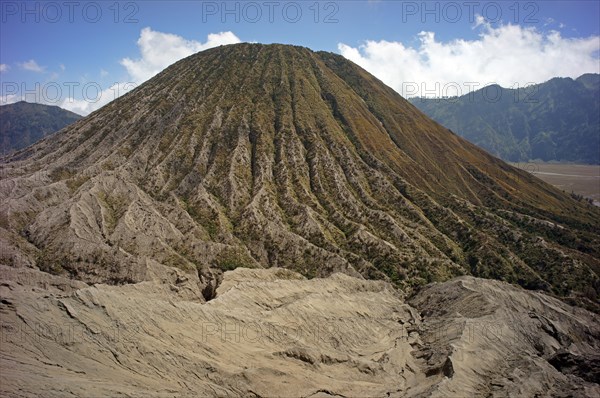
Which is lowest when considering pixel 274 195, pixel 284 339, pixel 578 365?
pixel 578 365

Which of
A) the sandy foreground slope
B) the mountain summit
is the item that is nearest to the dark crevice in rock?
the sandy foreground slope

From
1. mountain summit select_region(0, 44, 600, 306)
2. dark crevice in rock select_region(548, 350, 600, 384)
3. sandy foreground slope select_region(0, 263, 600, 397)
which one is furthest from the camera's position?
mountain summit select_region(0, 44, 600, 306)

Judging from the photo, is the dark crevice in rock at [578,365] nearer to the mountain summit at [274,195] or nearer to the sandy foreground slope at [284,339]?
the sandy foreground slope at [284,339]

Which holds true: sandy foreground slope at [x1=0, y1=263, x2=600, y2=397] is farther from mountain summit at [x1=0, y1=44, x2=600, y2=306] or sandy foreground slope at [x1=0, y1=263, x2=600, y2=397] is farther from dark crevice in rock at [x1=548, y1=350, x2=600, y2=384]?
mountain summit at [x1=0, y1=44, x2=600, y2=306]

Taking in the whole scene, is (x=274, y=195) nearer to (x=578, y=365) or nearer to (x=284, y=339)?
(x=284, y=339)

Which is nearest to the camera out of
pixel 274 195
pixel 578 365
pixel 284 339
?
pixel 578 365

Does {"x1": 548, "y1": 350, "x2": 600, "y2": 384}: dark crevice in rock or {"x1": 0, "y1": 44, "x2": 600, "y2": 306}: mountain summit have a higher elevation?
{"x1": 0, "y1": 44, "x2": 600, "y2": 306}: mountain summit

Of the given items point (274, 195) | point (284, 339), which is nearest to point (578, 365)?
point (284, 339)
